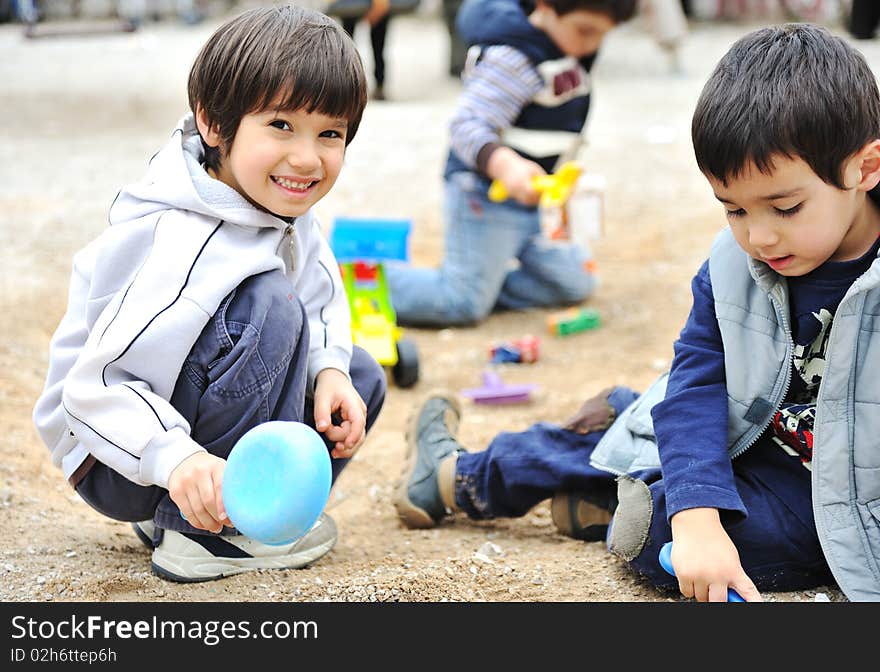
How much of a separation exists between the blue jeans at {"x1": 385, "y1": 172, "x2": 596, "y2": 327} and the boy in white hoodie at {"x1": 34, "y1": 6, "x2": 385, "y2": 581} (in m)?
1.74

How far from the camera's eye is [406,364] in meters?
3.14

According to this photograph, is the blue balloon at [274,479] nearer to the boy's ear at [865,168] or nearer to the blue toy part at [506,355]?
the boy's ear at [865,168]

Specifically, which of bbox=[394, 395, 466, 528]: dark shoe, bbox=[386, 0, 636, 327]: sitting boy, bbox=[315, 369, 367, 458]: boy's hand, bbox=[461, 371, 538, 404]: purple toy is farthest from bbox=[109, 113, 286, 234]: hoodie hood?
bbox=[386, 0, 636, 327]: sitting boy

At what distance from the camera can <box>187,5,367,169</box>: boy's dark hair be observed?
5.80 ft

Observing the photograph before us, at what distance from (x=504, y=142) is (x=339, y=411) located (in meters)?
1.85

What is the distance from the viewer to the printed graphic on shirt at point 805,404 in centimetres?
177

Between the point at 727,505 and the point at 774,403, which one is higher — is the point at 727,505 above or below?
below

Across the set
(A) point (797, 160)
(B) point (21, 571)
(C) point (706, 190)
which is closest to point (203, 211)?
(B) point (21, 571)

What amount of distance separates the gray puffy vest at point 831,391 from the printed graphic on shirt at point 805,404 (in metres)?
0.03

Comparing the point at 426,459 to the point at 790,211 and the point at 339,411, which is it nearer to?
the point at 339,411
